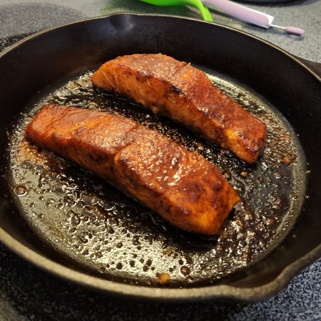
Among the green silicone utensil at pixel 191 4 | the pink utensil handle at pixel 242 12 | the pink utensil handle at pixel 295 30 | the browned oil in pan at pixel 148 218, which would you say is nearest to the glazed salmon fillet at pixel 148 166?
the browned oil in pan at pixel 148 218

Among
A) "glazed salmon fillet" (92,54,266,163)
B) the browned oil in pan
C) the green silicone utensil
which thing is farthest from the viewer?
the green silicone utensil

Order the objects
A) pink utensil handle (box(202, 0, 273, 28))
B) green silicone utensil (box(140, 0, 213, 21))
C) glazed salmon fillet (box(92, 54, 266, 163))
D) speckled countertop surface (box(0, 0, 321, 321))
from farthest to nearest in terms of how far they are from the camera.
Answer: pink utensil handle (box(202, 0, 273, 28))
green silicone utensil (box(140, 0, 213, 21))
glazed salmon fillet (box(92, 54, 266, 163))
speckled countertop surface (box(0, 0, 321, 321))

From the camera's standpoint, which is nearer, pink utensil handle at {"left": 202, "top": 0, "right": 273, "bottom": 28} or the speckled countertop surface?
the speckled countertop surface

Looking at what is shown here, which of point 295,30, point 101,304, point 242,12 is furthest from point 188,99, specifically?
point 295,30

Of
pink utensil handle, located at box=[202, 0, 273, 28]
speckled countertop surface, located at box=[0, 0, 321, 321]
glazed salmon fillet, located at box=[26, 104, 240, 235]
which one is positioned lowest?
speckled countertop surface, located at box=[0, 0, 321, 321]

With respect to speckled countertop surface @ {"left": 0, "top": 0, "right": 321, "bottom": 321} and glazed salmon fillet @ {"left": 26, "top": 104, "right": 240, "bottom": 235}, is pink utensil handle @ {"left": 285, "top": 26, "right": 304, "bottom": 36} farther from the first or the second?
speckled countertop surface @ {"left": 0, "top": 0, "right": 321, "bottom": 321}

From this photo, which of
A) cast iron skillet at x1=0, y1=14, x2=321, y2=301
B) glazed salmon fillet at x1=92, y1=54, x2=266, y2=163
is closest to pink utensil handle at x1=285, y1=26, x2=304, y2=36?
cast iron skillet at x1=0, y1=14, x2=321, y2=301

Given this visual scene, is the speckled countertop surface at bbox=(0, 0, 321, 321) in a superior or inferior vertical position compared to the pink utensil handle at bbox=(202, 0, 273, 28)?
inferior

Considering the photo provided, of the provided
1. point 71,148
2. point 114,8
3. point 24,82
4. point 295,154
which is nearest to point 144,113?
point 71,148
